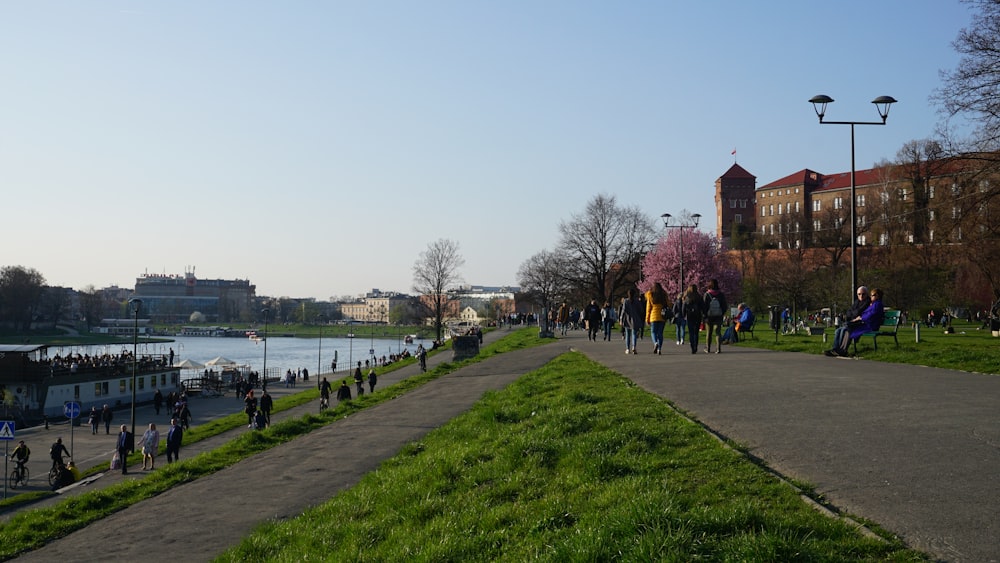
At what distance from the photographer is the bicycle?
25231 mm

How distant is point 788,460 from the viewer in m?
7.71

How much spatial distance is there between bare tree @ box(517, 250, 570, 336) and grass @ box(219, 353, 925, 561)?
55.4m

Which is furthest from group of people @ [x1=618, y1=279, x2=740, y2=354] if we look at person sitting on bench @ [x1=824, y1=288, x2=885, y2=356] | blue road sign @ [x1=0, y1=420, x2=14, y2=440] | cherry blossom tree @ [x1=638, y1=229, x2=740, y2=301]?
cherry blossom tree @ [x1=638, y1=229, x2=740, y2=301]

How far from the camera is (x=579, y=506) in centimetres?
710

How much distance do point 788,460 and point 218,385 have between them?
6715 cm

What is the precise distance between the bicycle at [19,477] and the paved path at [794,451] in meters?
11.2

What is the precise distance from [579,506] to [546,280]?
101255 mm

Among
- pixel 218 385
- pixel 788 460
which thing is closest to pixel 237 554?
pixel 788 460

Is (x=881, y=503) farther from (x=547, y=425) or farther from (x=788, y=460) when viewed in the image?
(x=547, y=425)

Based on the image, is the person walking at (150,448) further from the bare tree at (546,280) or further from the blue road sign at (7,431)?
the bare tree at (546,280)

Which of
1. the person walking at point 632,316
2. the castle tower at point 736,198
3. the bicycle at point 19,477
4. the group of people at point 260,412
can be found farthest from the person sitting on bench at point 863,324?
the castle tower at point 736,198

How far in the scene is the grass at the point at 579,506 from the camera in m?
5.45

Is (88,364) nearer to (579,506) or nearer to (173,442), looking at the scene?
(173,442)

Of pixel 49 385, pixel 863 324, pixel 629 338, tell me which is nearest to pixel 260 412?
pixel 629 338
